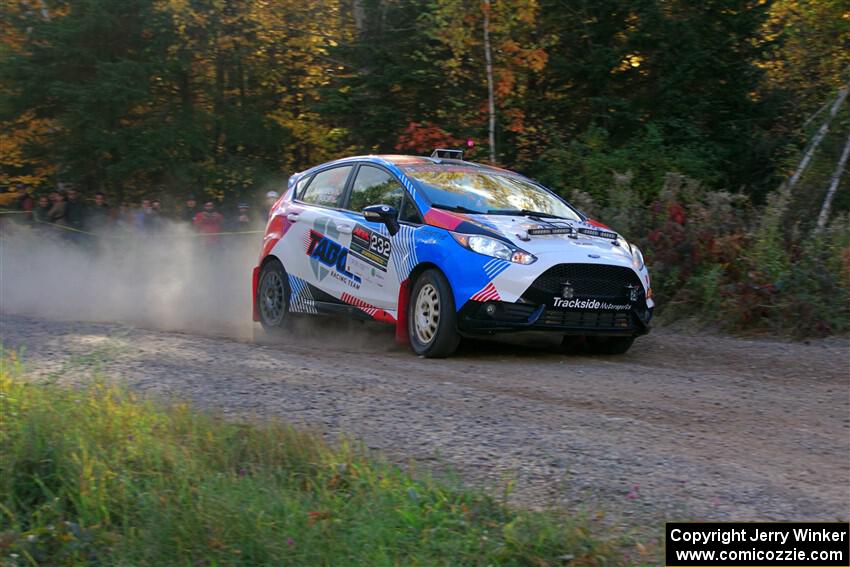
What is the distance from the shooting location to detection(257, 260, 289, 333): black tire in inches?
424

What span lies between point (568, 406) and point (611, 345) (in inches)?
115

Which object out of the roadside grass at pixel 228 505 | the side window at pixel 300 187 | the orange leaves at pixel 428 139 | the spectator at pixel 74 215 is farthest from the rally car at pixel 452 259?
the spectator at pixel 74 215

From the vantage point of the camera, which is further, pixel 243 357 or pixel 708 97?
pixel 708 97

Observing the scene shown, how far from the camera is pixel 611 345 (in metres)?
9.29

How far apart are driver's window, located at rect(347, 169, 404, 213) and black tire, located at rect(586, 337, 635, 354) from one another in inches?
89.9

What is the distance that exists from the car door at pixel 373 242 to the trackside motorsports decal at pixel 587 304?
5.11 ft

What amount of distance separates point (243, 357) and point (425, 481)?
403cm

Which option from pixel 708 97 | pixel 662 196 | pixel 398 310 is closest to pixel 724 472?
pixel 398 310

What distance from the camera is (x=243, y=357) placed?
27.7 ft

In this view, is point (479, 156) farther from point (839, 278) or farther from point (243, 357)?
point (243, 357)

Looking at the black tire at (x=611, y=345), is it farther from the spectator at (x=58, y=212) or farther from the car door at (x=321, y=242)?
the spectator at (x=58, y=212)

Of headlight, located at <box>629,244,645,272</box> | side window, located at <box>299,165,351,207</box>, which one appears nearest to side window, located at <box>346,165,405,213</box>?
side window, located at <box>299,165,351,207</box>

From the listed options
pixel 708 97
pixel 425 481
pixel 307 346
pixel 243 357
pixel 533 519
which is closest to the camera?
pixel 533 519

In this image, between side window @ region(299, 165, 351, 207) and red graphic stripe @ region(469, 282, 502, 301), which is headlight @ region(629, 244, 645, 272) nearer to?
red graphic stripe @ region(469, 282, 502, 301)
